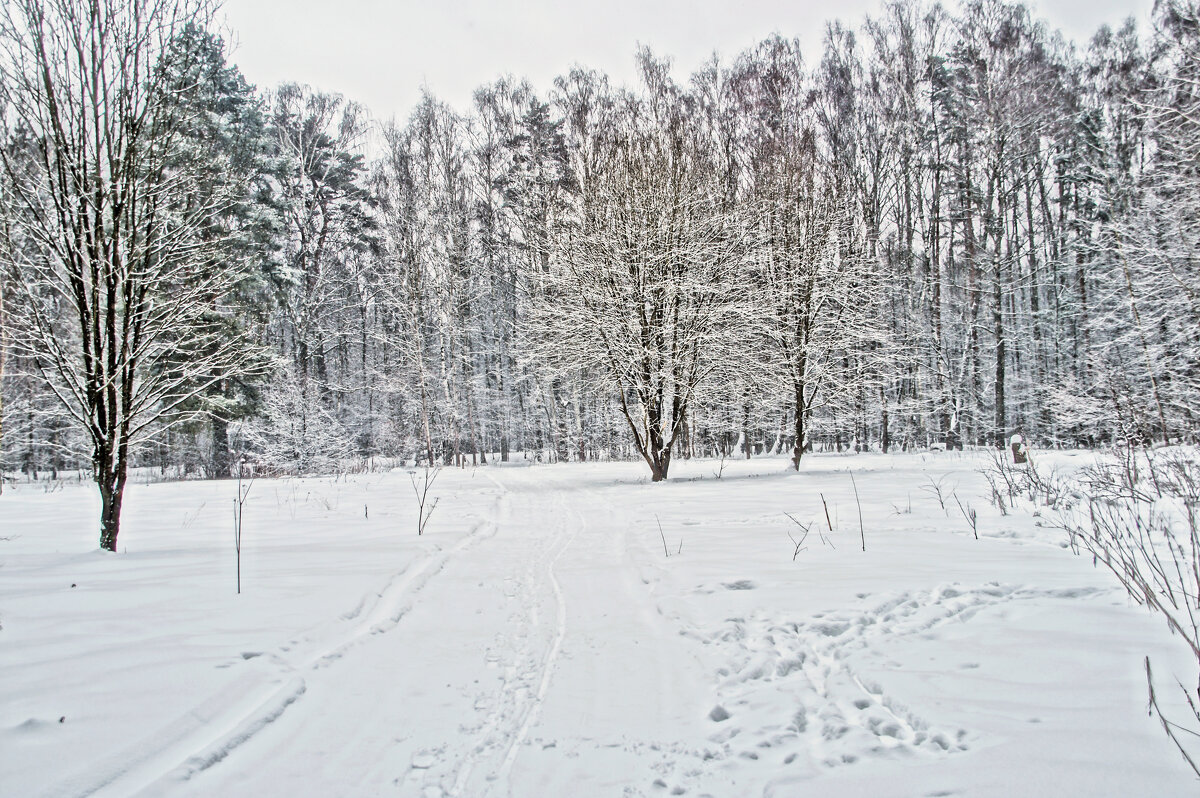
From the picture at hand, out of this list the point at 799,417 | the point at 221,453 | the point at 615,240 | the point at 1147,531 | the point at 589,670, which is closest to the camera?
the point at 589,670

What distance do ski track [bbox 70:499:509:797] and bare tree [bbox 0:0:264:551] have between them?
3166mm

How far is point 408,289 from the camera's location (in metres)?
21.7

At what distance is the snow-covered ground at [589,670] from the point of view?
80.4 inches

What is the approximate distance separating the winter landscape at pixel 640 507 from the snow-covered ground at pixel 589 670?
23mm

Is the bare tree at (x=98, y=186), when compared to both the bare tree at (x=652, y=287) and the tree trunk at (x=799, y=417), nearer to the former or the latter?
the bare tree at (x=652, y=287)

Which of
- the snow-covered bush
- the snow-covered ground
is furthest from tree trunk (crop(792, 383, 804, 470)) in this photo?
the snow-covered ground

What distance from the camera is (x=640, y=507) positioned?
9.21 meters

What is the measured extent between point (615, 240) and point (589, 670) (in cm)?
1113

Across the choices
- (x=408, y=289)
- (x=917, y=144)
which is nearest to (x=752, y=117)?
(x=917, y=144)

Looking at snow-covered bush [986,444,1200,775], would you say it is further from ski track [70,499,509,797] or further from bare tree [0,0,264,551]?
bare tree [0,0,264,551]

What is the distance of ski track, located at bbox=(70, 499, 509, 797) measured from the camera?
79.1 inches

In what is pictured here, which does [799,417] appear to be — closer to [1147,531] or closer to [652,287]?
[652,287]

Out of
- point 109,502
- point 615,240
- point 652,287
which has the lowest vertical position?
point 109,502

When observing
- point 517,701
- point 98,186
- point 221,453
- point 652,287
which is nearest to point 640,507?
point 652,287
